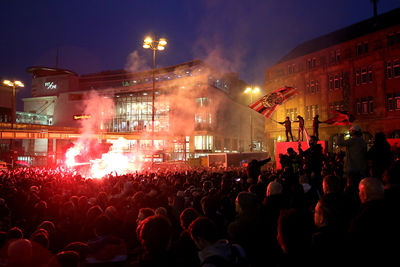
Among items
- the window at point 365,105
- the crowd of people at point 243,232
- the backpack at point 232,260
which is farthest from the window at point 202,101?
the backpack at point 232,260

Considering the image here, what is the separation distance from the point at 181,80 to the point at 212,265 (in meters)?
43.5

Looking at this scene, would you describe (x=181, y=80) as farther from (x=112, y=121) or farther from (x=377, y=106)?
(x=377, y=106)

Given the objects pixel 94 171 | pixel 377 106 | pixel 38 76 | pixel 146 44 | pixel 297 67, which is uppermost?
pixel 38 76

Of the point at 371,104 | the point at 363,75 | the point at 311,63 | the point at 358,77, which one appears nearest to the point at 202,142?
the point at 311,63

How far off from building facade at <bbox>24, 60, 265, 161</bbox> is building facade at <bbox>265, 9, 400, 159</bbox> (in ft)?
33.4

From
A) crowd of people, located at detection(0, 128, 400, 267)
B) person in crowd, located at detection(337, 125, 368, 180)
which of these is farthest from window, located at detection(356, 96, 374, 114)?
crowd of people, located at detection(0, 128, 400, 267)

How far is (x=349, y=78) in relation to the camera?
30.2 meters

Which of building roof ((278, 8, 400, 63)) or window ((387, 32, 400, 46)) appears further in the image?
building roof ((278, 8, 400, 63))

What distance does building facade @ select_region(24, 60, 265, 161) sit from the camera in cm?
4228

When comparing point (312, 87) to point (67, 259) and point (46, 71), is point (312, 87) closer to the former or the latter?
point (67, 259)

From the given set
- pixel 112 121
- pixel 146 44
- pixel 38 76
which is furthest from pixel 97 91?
pixel 146 44

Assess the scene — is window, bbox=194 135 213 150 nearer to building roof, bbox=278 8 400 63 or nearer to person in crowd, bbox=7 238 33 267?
building roof, bbox=278 8 400 63

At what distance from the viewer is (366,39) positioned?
29172 millimetres

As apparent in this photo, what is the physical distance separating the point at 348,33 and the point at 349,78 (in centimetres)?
701
